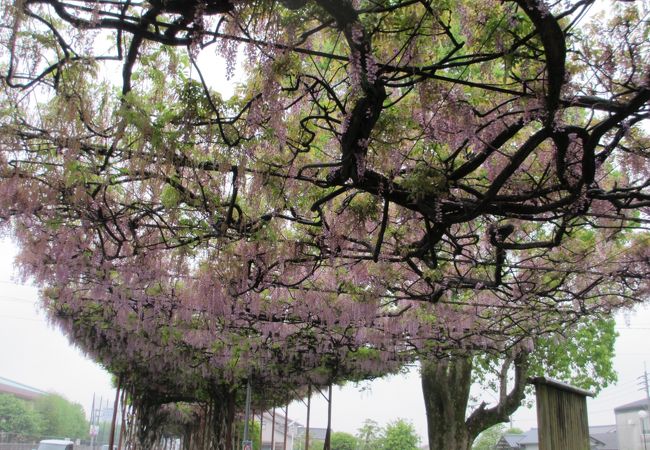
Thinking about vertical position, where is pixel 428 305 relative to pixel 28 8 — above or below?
below

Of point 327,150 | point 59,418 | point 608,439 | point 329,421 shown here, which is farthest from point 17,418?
point 327,150

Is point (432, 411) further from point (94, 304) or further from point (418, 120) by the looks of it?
point (418, 120)

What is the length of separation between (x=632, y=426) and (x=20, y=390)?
4738 cm

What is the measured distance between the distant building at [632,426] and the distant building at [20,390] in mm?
42596

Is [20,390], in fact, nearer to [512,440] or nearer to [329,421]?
[512,440]

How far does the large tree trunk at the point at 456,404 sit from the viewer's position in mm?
A: 10039

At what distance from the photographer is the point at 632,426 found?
22.4 meters

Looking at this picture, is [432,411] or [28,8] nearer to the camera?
[28,8]

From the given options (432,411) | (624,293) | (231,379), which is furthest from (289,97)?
(231,379)

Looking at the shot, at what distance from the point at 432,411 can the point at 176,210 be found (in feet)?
25.3

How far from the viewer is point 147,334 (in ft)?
28.7

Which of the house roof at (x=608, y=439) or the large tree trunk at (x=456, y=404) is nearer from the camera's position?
the large tree trunk at (x=456, y=404)

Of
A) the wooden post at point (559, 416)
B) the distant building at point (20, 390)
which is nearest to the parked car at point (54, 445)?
the wooden post at point (559, 416)

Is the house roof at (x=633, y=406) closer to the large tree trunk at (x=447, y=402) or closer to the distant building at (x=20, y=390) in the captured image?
the large tree trunk at (x=447, y=402)
